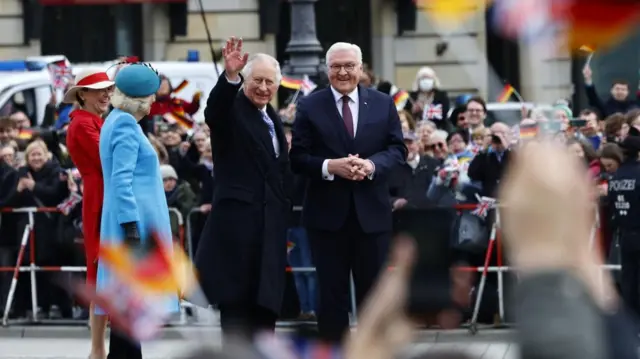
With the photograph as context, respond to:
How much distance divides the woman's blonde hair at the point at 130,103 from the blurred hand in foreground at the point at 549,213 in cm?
577

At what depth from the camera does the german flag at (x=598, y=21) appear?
96.3 inches

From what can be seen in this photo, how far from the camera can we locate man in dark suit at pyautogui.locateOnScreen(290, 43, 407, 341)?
874cm

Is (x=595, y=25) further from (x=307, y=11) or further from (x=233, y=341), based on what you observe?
(x=307, y=11)

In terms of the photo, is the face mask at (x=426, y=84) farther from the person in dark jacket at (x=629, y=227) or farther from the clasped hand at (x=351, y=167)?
the clasped hand at (x=351, y=167)

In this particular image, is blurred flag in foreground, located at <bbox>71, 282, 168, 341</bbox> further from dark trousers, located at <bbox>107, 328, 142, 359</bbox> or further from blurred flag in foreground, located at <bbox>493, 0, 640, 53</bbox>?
dark trousers, located at <bbox>107, 328, 142, 359</bbox>

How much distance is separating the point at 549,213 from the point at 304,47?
14.0 metres

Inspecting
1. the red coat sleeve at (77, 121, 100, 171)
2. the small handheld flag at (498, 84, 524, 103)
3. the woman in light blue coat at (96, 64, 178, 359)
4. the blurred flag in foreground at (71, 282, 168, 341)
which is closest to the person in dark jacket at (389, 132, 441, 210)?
the small handheld flag at (498, 84, 524, 103)

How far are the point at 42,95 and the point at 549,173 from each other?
14.1m

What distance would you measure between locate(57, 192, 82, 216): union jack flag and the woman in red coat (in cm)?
385

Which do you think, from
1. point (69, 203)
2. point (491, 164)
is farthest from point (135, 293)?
point (69, 203)

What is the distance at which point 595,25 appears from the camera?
8.26 ft

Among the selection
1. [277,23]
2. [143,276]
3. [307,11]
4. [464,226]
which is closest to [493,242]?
[464,226]

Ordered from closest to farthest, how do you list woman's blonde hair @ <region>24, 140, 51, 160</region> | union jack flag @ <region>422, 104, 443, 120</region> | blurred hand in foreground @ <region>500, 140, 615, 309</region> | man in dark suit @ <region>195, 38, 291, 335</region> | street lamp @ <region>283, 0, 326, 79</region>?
blurred hand in foreground @ <region>500, 140, 615, 309</region> < man in dark suit @ <region>195, 38, 291, 335</region> < woman's blonde hair @ <region>24, 140, 51, 160</region> < union jack flag @ <region>422, 104, 443, 120</region> < street lamp @ <region>283, 0, 326, 79</region>

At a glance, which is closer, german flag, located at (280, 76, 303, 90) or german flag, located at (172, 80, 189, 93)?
german flag, located at (280, 76, 303, 90)
